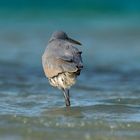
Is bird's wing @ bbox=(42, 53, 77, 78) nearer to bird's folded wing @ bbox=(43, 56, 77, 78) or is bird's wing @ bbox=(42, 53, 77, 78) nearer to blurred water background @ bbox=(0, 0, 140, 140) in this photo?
bird's folded wing @ bbox=(43, 56, 77, 78)

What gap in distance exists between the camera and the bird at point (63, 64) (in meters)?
8.16

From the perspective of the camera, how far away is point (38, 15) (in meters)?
26.8

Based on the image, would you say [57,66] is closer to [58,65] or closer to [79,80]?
[58,65]

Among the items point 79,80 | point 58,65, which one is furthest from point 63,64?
point 79,80

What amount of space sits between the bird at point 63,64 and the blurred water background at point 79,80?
1.16 ft

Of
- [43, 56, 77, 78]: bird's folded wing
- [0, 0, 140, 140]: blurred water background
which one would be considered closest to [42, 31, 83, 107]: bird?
[43, 56, 77, 78]: bird's folded wing

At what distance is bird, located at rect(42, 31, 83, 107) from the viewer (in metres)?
8.16

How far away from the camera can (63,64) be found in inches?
323

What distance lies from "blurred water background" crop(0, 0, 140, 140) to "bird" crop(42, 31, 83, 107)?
0.35m

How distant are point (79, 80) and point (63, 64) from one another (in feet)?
12.2

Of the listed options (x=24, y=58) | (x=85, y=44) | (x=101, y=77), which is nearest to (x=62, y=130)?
(x=101, y=77)

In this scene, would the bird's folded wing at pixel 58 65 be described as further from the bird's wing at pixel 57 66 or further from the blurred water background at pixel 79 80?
the blurred water background at pixel 79 80

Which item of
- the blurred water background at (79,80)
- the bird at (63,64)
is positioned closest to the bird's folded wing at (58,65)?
the bird at (63,64)

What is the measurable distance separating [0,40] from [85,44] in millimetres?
2370
